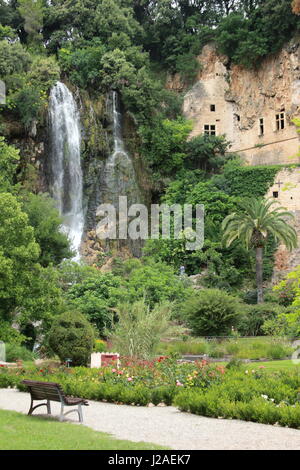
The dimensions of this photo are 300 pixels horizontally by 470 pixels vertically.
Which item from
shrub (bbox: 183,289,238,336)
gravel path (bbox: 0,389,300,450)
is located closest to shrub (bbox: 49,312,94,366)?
gravel path (bbox: 0,389,300,450)

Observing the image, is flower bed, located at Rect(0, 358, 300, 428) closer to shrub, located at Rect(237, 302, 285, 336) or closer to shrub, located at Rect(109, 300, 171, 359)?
shrub, located at Rect(109, 300, 171, 359)

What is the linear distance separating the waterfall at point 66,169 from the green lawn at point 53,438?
27.7 meters

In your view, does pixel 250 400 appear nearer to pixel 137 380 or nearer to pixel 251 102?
pixel 137 380

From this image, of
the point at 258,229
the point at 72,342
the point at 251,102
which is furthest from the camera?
the point at 251,102

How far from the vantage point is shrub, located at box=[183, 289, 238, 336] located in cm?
2819

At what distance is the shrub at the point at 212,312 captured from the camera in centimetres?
2819

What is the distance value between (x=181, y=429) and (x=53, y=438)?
2.24 m

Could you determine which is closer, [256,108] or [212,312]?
[212,312]

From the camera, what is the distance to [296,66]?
44.0m

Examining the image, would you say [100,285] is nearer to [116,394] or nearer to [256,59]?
[116,394]

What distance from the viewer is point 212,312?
92.3ft

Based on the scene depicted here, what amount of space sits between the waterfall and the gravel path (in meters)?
26.1

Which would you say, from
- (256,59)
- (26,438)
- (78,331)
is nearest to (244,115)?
(256,59)

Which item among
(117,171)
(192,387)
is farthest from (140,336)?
(117,171)
